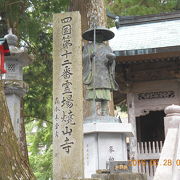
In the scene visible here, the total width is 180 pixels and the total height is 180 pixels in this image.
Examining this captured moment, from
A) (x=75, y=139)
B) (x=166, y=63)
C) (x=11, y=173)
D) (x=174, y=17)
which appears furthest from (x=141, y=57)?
(x=11, y=173)

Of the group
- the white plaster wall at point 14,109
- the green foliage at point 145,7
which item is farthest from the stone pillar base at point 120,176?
the green foliage at point 145,7

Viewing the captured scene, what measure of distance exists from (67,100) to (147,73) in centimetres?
554

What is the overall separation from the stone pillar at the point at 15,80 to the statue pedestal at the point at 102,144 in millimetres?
2454

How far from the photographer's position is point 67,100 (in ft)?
18.5

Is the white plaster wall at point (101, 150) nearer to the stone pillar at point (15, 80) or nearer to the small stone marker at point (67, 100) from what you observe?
the small stone marker at point (67, 100)

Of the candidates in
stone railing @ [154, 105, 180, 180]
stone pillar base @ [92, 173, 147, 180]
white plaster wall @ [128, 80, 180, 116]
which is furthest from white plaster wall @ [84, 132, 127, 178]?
white plaster wall @ [128, 80, 180, 116]

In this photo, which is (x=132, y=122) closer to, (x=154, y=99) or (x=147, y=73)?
(x=154, y=99)

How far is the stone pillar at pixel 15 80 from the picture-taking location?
313 inches

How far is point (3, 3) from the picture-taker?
9047 millimetres

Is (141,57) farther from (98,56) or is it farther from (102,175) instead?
(102,175)

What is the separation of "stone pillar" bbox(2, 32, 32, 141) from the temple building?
2626mm

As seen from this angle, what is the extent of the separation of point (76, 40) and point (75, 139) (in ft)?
5.54
